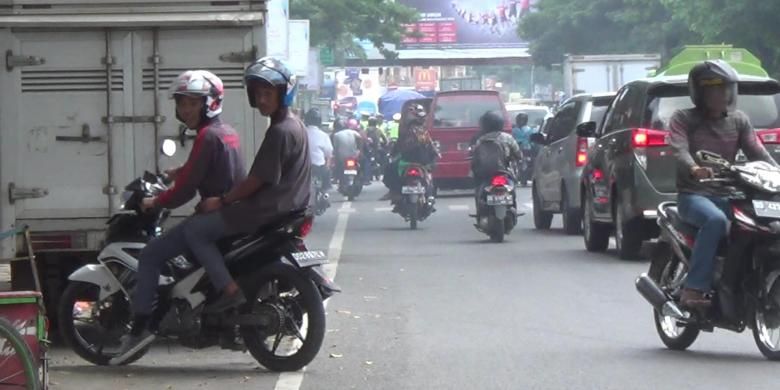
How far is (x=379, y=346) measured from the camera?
1105 cm

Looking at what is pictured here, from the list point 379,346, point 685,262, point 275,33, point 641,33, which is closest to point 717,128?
point 685,262

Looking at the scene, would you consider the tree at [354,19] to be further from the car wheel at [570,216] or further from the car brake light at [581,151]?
the car brake light at [581,151]

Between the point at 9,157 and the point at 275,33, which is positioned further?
the point at 275,33

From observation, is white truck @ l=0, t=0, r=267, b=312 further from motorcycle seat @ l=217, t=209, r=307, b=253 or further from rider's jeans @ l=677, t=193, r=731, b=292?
rider's jeans @ l=677, t=193, r=731, b=292

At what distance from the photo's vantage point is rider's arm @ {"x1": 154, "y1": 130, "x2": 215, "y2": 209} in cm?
977

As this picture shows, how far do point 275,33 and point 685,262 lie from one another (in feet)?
42.6

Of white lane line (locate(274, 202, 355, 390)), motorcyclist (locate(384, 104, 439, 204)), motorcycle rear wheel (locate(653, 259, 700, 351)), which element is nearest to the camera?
white lane line (locate(274, 202, 355, 390))

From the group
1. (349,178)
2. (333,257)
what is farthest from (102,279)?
(349,178)

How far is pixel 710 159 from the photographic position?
32.4ft

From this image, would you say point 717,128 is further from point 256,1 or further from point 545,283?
point 545,283

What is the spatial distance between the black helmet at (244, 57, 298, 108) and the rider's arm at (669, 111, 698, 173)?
2315mm

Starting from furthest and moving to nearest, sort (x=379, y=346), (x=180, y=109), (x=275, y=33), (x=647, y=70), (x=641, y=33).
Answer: (x=641, y=33) < (x=647, y=70) < (x=275, y=33) < (x=379, y=346) < (x=180, y=109)

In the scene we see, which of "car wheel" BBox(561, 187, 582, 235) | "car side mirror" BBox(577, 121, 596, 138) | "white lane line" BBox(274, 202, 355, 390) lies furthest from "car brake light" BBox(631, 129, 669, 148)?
"car wheel" BBox(561, 187, 582, 235)

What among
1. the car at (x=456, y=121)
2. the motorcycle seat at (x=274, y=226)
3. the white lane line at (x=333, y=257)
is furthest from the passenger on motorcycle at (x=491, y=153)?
the car at (x=456, y=121)
